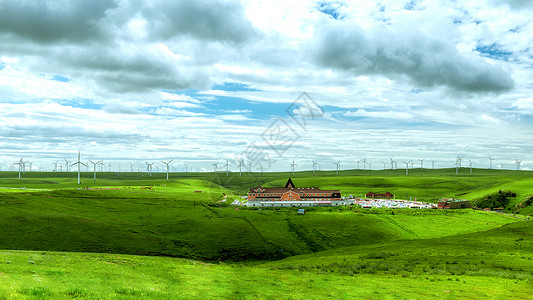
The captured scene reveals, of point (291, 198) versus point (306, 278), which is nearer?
point (306, 278)

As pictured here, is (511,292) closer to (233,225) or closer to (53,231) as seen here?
(233,225)

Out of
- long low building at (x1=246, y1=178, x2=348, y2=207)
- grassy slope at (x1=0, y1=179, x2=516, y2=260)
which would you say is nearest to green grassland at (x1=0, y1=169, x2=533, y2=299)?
grassy slope at (x1=0, y1=179, x2=516, y2=260)

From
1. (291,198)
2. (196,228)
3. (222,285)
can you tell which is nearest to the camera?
(222,285)

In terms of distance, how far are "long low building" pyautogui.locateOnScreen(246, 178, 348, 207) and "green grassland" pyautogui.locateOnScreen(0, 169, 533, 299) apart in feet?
83.9

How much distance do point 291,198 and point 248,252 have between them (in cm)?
8495

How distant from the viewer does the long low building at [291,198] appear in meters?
161

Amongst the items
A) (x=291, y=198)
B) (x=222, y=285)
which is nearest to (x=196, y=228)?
(x=222, y=285)

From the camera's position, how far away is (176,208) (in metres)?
131

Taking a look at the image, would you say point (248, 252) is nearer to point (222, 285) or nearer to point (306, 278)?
→ point (306, 278)

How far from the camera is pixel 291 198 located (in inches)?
6560

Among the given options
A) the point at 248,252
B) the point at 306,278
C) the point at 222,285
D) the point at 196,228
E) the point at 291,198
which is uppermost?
the point at 222,285

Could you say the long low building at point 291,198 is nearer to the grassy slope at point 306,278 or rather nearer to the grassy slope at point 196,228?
the grassy slope at point 196,228

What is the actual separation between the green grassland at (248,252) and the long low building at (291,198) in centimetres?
2558

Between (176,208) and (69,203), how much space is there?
40.3 m
